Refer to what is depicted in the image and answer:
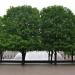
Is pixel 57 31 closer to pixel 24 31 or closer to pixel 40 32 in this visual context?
pixel 40 32

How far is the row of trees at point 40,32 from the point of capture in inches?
1754

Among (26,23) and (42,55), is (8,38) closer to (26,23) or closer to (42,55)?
(26,23)

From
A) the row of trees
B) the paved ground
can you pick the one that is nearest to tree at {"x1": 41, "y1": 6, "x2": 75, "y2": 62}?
the row of trees

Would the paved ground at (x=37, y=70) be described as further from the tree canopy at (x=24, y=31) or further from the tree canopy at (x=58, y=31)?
the tree canopy at (x=58, y=31)

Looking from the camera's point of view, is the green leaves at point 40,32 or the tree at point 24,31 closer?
the tree at point 24,31

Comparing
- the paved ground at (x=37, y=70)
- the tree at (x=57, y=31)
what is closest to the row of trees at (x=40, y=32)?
the tree at (x=57, y=31)

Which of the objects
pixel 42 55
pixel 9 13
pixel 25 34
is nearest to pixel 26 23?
pixel 25 34

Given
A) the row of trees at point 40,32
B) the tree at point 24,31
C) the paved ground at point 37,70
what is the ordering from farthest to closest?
the row of trees at point 40,32 → the tree at point 24,31 → the paved ground at point 37,70

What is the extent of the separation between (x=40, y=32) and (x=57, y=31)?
2.39 meters

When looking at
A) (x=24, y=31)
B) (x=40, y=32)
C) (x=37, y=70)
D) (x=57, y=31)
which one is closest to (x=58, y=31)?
(x=57, y=31)

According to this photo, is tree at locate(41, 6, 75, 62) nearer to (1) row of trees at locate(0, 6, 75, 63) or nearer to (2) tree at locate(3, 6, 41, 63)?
(1) row of trees at locate(0, 6, 75, 63)

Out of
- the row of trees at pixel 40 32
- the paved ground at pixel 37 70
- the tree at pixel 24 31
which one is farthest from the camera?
the row of trees at pixel 40 32

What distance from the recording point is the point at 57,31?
4450 cm

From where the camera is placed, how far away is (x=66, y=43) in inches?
1764
